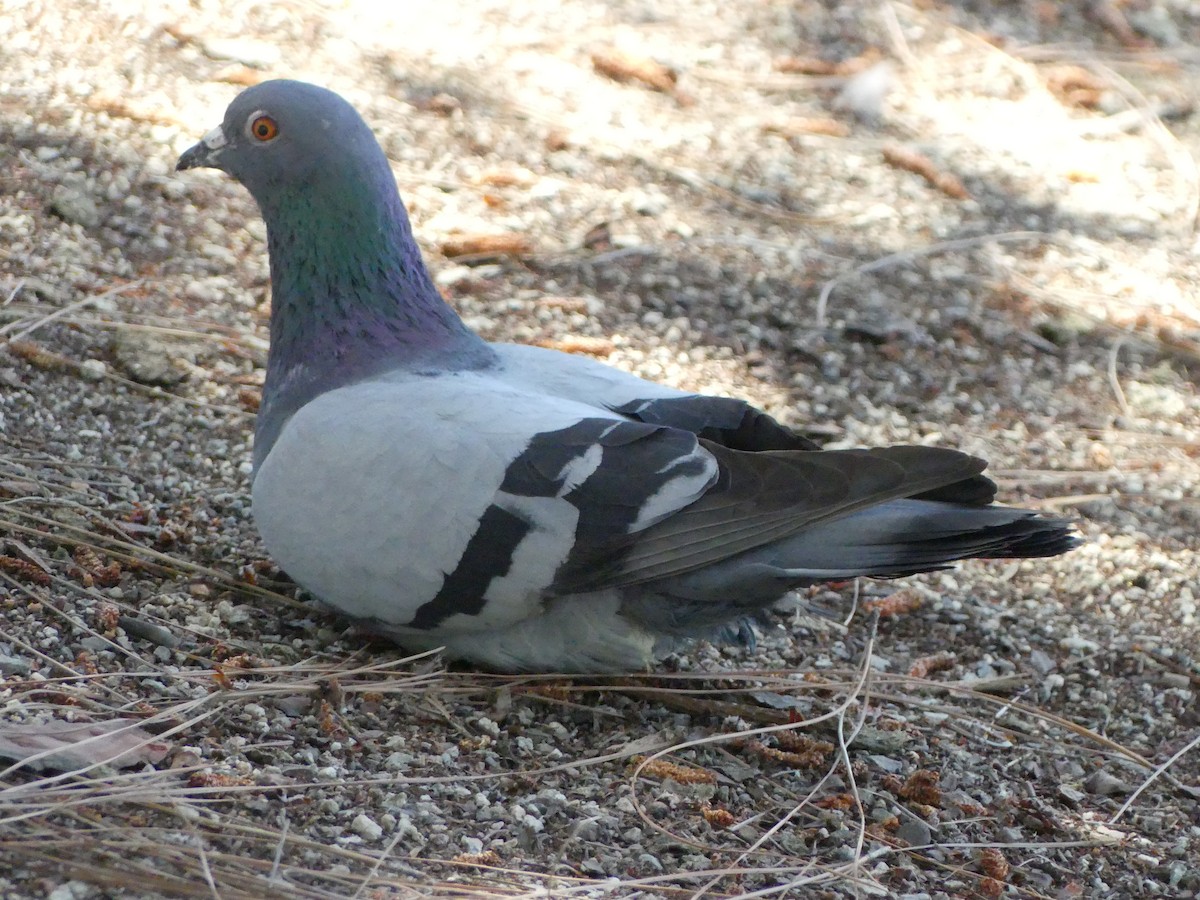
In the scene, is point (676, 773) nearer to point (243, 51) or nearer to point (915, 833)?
point (915, 833)

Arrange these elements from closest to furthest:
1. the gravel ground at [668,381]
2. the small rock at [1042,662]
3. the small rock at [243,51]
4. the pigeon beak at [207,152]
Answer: the gravel ground at [668,381]
the pigeon beak at [207,152]
the small rock at [1042,662]
the small rock at [243,51]

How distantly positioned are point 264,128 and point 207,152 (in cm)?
23

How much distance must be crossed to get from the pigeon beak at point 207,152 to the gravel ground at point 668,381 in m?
0.66

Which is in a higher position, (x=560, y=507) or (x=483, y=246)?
(x=483, y=246)

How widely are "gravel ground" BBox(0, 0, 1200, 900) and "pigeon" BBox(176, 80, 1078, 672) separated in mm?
217

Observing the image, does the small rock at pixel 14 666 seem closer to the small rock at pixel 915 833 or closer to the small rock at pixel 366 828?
the small rock at pixel 366 828

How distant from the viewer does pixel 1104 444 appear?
481cm

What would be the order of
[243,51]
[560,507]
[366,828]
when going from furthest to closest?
[243,51], [560,507], [366,828]

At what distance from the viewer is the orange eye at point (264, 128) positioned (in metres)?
3.47

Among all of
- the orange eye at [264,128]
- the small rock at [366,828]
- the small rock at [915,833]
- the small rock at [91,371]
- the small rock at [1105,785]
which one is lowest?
the small rock at [1105,785]

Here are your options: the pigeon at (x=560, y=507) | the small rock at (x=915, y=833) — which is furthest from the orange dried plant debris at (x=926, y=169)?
the small rock at (x=915, y=833)

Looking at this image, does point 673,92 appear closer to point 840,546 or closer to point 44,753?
point 840,546

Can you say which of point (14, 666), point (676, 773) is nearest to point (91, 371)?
point (14, 666)

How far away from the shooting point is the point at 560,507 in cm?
296
